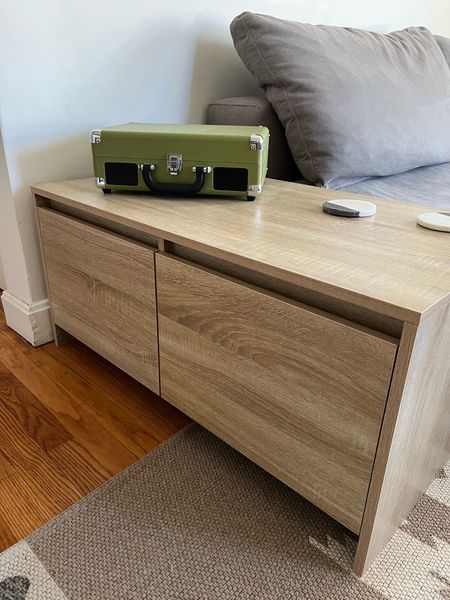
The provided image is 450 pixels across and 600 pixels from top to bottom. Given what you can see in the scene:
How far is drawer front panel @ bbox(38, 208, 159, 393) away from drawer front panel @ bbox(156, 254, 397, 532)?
0.05 metres

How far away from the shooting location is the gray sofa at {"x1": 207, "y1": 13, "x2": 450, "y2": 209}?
42.2 inches

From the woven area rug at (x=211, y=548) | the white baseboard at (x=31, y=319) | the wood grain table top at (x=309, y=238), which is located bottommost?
the woven area rug at (x=211, y=548)

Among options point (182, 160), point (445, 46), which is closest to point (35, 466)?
point (182, 160)

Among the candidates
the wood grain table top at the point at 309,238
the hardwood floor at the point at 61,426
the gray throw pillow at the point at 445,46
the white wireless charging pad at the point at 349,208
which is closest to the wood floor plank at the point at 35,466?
the hardwood floor at the point at 61,426

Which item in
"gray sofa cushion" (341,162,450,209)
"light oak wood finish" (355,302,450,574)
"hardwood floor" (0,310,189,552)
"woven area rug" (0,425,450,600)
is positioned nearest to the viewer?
"light oak wood finish" (355,302,450,574)

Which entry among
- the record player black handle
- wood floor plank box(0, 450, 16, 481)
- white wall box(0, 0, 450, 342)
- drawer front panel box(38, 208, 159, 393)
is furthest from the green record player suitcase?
wood floor plank box(0, 450, 16, 481)

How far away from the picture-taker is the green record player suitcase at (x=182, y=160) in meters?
0.87

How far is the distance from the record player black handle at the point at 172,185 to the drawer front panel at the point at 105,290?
131 mm

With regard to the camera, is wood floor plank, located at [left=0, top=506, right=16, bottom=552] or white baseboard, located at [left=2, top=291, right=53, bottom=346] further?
white baseboard, located at [left=2, top=291, right=53, bottom=346]

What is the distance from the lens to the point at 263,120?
45.6 inches

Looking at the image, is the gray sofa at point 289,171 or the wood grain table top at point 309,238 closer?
the wood grain table top at point 309,238

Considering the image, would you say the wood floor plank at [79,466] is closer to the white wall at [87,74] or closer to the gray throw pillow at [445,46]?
the white wall at [87,74]

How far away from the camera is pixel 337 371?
1.90 ft

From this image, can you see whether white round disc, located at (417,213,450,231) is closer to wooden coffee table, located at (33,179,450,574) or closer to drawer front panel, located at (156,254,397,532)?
wooden coffee table, located at (33,179,450,574)
